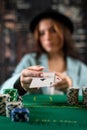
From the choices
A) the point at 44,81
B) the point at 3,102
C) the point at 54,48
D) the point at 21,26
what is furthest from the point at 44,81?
the point at 21,26

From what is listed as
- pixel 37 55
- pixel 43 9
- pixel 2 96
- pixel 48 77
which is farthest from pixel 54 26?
pixel 2 96

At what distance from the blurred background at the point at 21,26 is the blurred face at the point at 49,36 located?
0.54 m

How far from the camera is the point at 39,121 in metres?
1.28

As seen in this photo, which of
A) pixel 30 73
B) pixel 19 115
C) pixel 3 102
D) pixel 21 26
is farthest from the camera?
pixel 21 26

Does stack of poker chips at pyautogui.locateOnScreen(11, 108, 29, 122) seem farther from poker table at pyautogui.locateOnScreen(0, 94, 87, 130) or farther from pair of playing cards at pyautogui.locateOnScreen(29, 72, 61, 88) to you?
pair of playing cards at pyautogui.locateOnScreen(29, 72, 61, 88)

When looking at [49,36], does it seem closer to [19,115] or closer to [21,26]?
[21,26]

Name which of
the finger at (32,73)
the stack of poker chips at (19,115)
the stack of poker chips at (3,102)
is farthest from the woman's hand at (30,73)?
the stack of poker chips at (19,115)

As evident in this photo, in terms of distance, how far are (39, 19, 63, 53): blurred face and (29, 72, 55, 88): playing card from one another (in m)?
1.41

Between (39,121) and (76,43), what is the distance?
8.37 ft

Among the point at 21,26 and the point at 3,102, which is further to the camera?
the point at 21,26

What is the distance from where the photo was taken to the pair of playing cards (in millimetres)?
1593

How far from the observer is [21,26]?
12.1ft

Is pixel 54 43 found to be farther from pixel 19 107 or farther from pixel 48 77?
pixel 19 107

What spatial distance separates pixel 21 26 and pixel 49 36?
2.18ft
